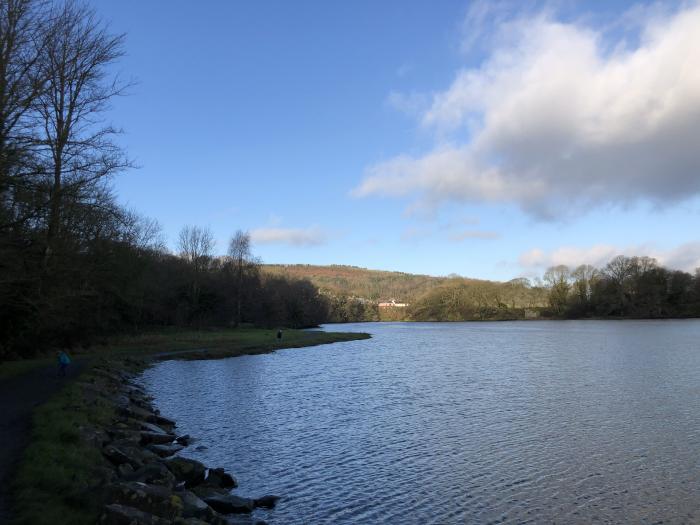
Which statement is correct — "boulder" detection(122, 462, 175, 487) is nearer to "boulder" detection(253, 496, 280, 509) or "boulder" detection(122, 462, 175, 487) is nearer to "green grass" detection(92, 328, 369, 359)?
"boulder" detection(253, 496, 280, 509)

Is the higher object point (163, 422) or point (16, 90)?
point (16, 90)

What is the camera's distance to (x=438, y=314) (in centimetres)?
18138

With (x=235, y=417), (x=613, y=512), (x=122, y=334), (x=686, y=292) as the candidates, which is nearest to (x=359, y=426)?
(x=235, y=417)

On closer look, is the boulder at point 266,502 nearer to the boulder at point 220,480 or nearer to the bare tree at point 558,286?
the boulder at point 220,480

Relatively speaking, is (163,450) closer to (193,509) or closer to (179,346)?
(193,509)

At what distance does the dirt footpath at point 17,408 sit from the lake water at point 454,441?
4706mm

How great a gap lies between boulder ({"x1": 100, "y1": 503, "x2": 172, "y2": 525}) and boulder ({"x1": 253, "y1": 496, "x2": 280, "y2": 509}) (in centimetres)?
416

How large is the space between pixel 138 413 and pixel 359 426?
8241 mm

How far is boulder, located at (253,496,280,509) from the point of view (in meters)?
11.7

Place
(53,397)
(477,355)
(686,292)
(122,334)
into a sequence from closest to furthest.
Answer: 1. (53,397)
2. (477,355)
3. (122,334)
4. (686,292)

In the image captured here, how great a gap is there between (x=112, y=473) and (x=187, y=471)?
221 centimetres

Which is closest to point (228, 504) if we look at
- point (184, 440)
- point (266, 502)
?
point (266, 502)

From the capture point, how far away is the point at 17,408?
15.9 m

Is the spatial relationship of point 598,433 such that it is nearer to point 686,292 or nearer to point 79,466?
point 79,466
